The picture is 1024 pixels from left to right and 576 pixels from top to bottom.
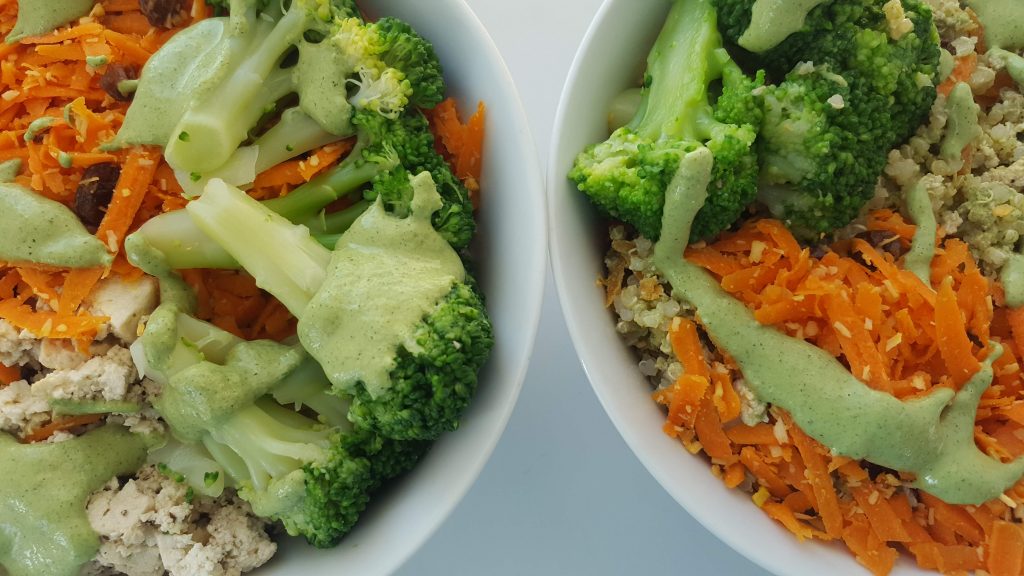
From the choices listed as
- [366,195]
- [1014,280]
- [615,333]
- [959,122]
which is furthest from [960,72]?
[366,195]

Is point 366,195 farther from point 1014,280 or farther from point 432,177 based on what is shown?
point 1014,280

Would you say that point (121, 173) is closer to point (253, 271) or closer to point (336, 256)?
point (253, 271)

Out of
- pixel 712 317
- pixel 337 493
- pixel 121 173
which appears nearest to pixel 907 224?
pixel 712 317

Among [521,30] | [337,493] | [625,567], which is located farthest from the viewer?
[521,30]

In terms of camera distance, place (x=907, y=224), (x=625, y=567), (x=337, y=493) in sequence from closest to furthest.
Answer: (x=337, y=493) < (x=907, y=224) < (x=625, y=567)

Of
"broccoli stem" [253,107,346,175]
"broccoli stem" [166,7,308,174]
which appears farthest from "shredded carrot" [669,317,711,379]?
"broccoli stem" [166,7,308,174]
